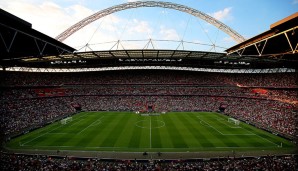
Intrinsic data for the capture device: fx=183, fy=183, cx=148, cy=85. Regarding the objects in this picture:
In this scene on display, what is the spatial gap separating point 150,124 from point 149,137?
817cm

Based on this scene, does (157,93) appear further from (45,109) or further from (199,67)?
(45,109)

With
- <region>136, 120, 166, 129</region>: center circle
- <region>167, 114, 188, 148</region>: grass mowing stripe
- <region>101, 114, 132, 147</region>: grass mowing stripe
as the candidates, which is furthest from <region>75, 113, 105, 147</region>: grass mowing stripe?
<region>167, 114, 188, 148</region>: grass mowing stripe

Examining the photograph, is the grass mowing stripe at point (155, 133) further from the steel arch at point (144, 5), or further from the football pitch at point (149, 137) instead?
the steel arch at point (144, 5)

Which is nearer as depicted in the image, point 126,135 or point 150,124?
point 126,135

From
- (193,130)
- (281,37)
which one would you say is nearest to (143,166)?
(193,130)

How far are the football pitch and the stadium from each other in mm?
161

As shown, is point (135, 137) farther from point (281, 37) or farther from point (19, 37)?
point (281, 37)

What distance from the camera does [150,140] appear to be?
95.9 feet

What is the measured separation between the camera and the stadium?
20797 millimetres

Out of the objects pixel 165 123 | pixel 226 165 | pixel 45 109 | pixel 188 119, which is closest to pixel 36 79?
pixel 45 109

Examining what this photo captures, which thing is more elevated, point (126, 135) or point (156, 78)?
point (156, 78)

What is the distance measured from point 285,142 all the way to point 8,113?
5058 centimetres

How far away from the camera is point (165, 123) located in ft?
130

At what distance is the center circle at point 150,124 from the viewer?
3703 centimetres
